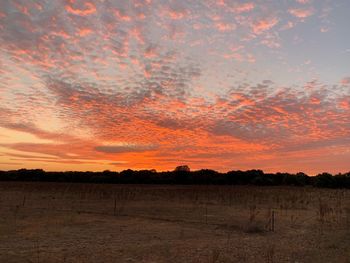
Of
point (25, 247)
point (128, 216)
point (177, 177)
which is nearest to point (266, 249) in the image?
point (25, 247)

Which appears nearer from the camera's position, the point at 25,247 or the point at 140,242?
the point at 25,247

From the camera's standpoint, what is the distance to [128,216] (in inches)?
887

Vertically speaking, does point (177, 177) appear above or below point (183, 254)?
above

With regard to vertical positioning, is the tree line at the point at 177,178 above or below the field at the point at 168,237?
above

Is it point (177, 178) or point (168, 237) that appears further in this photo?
point (177, 178)

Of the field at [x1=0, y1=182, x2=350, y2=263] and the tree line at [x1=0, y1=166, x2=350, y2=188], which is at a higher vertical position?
the tree line at [x1=0, y1=166, x2=350, y2=188]

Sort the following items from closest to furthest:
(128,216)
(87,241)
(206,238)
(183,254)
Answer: (183,254)
(87,241)
(206,238)
(128,216)

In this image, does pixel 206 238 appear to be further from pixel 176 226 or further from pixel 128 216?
pixel 128 216

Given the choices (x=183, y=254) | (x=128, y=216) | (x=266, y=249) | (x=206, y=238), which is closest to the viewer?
(x=183, y=254)

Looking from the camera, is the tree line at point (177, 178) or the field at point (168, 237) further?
the tree line at point (177, 178)

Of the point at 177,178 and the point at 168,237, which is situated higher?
the point at 177,178

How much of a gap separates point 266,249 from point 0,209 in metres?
20.0

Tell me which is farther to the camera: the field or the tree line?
the tree line

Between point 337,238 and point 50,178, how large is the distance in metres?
105
